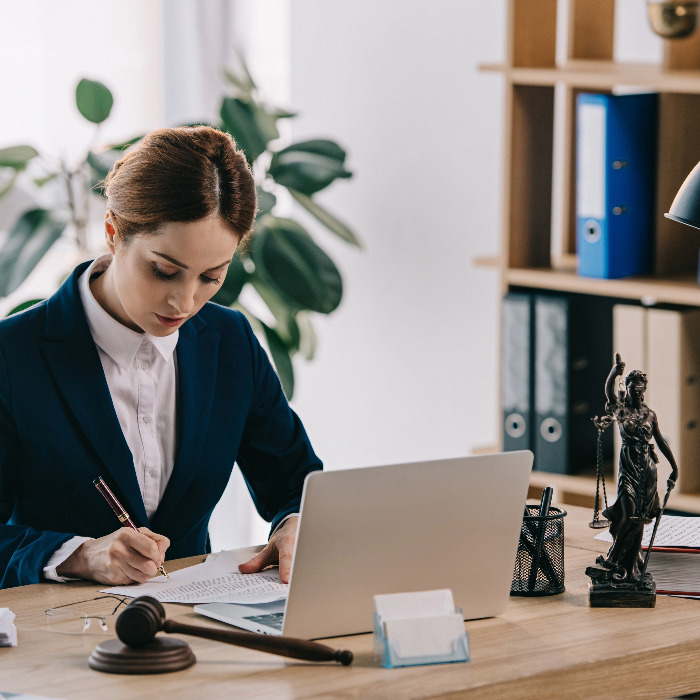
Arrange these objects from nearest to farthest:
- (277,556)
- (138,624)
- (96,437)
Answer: (138,624) < (277,556) < (96,437)

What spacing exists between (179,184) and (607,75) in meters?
1.29

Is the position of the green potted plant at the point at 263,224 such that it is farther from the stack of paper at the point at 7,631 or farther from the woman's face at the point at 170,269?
the stack of paper at the point at 7,631

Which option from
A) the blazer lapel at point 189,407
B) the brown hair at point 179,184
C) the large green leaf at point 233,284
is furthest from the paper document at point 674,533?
the large green leaf at point 233,284

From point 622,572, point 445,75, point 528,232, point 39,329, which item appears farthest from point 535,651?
point 445,75

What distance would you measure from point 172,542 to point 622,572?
0.79m

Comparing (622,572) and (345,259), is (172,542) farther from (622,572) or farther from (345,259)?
(345,259)

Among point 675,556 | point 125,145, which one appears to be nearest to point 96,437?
point 675,556

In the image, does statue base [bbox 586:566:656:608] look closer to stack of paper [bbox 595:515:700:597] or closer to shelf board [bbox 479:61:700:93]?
stack of paper [bbox 595:515:700:597]

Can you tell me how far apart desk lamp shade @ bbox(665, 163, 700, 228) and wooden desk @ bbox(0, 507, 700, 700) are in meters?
0.52

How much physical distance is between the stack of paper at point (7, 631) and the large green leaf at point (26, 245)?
159cm

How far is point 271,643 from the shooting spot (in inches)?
56.8

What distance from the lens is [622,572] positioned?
1.67 m

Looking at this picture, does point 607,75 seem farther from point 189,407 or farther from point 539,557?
point 539,557

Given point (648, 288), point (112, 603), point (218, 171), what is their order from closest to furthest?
point (112, 603)
point (218, 171)
point (648, 288)
